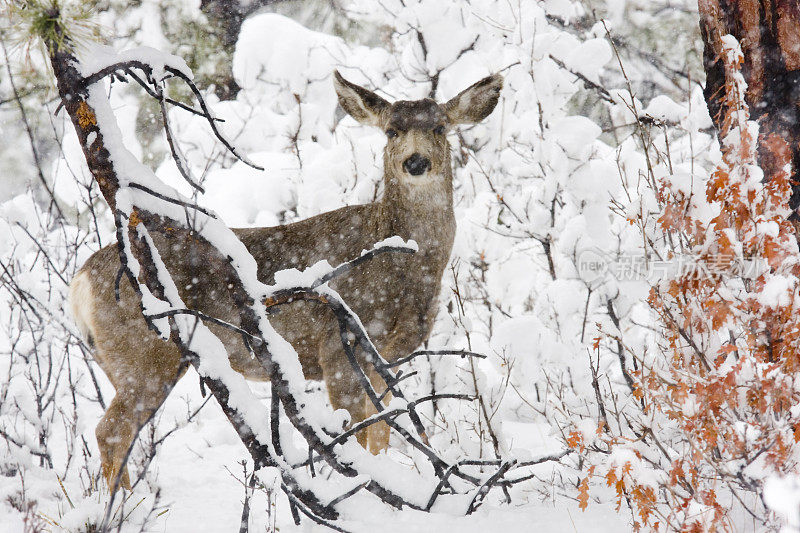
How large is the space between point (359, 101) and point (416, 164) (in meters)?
1.03

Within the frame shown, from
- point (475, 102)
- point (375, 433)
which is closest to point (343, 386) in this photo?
point (375, 433)

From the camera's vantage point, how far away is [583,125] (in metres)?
6.42

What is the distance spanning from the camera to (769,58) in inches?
144

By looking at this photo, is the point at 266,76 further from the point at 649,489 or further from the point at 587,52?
the point at 649,489

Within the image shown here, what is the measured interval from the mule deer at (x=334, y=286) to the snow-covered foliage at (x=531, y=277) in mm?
405

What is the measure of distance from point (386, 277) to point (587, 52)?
3.05m

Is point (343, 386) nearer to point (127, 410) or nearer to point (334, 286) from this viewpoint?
point (334, 286)

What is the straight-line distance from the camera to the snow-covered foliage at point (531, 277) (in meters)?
2.74

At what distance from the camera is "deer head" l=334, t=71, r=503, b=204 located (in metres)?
5.22

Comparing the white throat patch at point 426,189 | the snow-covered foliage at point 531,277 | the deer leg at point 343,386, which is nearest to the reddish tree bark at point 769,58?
the snow-covered foliage at point 531,277

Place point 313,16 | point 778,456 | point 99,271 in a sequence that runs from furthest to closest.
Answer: point 313,16 < point 99,271 < point 778,456

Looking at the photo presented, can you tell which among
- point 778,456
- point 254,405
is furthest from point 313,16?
point 778,456

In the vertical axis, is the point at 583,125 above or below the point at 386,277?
above

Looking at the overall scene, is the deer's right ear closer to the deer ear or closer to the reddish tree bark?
the deer ear
